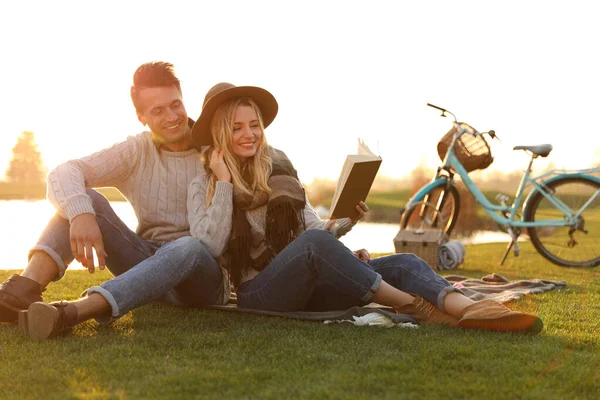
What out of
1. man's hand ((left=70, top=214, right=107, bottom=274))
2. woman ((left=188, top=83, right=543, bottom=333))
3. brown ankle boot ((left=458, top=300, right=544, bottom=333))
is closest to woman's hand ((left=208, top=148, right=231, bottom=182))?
woman ((left=188, top=83, right=543, bottom=333))

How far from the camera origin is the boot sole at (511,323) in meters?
2.68

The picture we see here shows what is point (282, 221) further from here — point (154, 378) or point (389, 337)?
point (154, 378)

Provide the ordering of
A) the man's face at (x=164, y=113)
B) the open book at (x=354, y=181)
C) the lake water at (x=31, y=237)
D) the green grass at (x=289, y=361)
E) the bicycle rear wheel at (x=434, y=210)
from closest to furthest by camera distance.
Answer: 1. the green grass at (x=289, y=361)
2. the open book at (x=354, y=181)
3. the man's face at (x=164, y=113)
4. the bicycle rear wheel at (x=434, y=210)
5. the lake water at (x=31, y=237)

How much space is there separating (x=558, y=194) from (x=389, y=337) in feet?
13.1

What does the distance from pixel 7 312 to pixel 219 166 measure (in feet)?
3.54

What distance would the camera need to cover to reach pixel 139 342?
8.45 ft

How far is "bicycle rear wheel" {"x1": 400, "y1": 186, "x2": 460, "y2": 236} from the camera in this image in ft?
20.7

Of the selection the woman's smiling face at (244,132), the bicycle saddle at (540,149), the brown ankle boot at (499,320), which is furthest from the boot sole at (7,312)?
the bicycle saddle at (540,149)

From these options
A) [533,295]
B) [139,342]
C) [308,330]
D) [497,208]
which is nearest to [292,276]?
[308,330]

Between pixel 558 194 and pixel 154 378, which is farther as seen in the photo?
pixel 558 194

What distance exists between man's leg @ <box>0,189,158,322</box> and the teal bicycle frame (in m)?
3.71

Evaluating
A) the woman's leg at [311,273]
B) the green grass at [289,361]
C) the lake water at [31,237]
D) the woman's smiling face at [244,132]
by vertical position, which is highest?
the woman's smiling face at [244,132]

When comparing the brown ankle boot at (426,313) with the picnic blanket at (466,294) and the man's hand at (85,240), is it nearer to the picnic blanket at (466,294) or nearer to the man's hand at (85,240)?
the picnic blanket at (466,294)

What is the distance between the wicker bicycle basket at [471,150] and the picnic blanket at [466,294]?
1.86m
